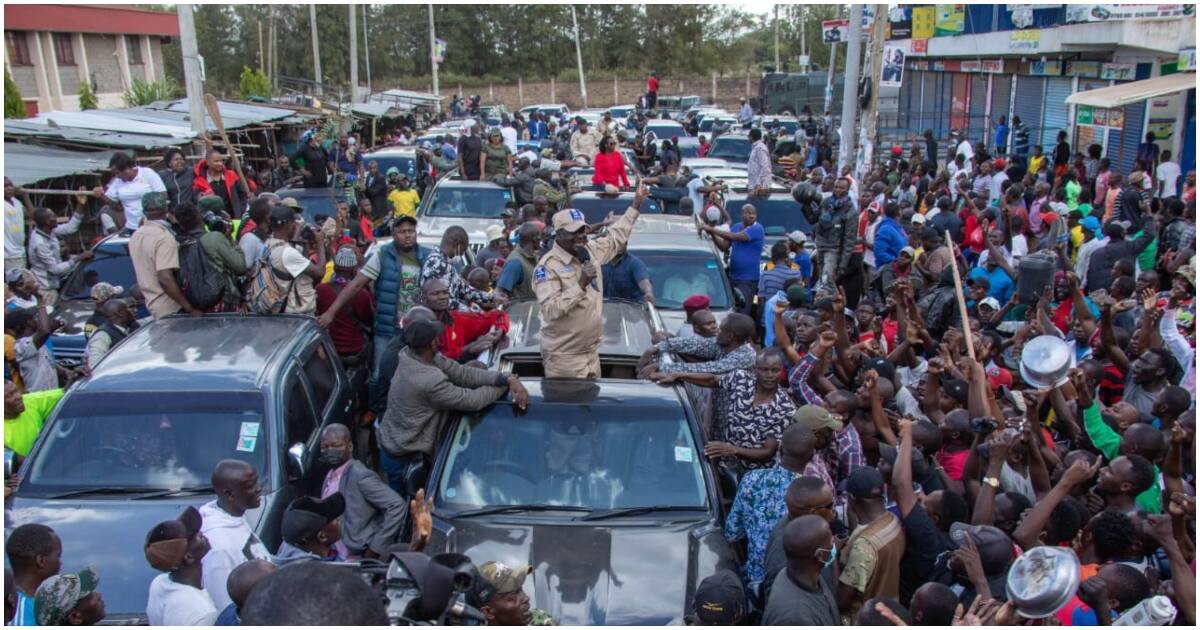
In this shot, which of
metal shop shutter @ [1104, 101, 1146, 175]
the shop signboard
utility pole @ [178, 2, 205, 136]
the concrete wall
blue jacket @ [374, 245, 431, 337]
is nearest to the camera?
blue jacket @ [374, 245, 431, 337]

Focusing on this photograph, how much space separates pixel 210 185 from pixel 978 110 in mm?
25560

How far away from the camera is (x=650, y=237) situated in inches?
376

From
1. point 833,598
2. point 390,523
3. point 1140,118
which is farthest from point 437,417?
point 1140,118

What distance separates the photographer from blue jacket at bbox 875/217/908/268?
10500mm

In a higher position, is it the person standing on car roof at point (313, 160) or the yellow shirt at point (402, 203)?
the person standing on car roof at point (313, 160)

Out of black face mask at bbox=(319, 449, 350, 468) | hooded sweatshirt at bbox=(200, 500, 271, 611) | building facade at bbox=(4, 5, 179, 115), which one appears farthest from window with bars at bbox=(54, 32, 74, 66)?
hooded sweatshirt at bbox=(200, 500, 271, 611)

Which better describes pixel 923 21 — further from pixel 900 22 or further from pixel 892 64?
pixel 892 64

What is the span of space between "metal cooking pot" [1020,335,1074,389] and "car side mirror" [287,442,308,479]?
3.69 metres

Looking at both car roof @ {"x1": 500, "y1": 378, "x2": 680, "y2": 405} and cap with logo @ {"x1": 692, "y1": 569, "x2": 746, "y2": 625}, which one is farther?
car roof @ {"x1": 500, "y1": 378, "x2": 680, "y2": 405}

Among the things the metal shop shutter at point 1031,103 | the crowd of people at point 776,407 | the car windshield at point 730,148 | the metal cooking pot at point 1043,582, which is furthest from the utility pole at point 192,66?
→ the metal shop shutter at point 1031,103

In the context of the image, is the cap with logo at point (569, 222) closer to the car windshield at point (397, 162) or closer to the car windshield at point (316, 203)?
the car windshield at point (316, 203)

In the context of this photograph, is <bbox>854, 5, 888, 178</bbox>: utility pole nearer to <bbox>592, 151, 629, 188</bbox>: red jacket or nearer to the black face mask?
<bbox>592, 151, 629, 188</bbox>: red jacket

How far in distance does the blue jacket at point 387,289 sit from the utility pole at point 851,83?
1109 centimetres

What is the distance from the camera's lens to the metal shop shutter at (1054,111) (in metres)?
23.6
